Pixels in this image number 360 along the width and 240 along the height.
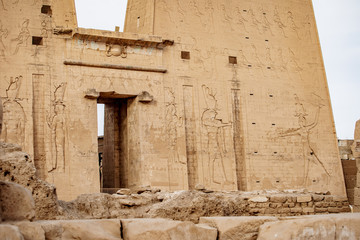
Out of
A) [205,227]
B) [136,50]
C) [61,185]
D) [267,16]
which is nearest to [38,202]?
[205,227]

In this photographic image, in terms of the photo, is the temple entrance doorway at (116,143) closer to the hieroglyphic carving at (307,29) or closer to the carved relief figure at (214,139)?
the carved relief figure at (214,139)

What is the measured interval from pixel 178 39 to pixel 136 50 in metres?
1.41

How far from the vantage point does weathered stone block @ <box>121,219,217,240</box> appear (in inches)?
175

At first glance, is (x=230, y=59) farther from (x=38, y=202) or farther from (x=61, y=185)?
(x=38, y=202)

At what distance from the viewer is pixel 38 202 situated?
6.82 metres

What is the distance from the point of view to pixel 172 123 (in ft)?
46.4

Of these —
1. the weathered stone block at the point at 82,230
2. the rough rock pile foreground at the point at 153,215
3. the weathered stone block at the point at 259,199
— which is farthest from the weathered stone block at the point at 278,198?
the weathered stone block at the point at 82,230

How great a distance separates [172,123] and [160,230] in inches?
381

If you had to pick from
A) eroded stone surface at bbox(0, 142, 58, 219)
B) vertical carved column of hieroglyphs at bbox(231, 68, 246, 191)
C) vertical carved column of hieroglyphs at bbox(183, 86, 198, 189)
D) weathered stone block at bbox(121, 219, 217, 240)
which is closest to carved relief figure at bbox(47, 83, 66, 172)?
vertical carved column of hieroglyphs at bbox(183, 86, 198, 189)

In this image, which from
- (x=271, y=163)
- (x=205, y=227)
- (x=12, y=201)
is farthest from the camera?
(x=271, y=163)

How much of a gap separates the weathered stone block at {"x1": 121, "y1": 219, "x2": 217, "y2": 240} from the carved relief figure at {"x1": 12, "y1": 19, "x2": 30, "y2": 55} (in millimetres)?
9679

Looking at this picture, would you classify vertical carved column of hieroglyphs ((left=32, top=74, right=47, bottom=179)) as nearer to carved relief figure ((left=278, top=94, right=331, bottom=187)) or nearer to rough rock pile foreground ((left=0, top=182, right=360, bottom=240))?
carved relief figure ((left=278, top=94, right=331, bottom=187))

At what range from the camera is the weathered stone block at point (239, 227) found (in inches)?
191

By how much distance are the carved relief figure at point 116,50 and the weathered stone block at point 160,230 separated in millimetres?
9793
